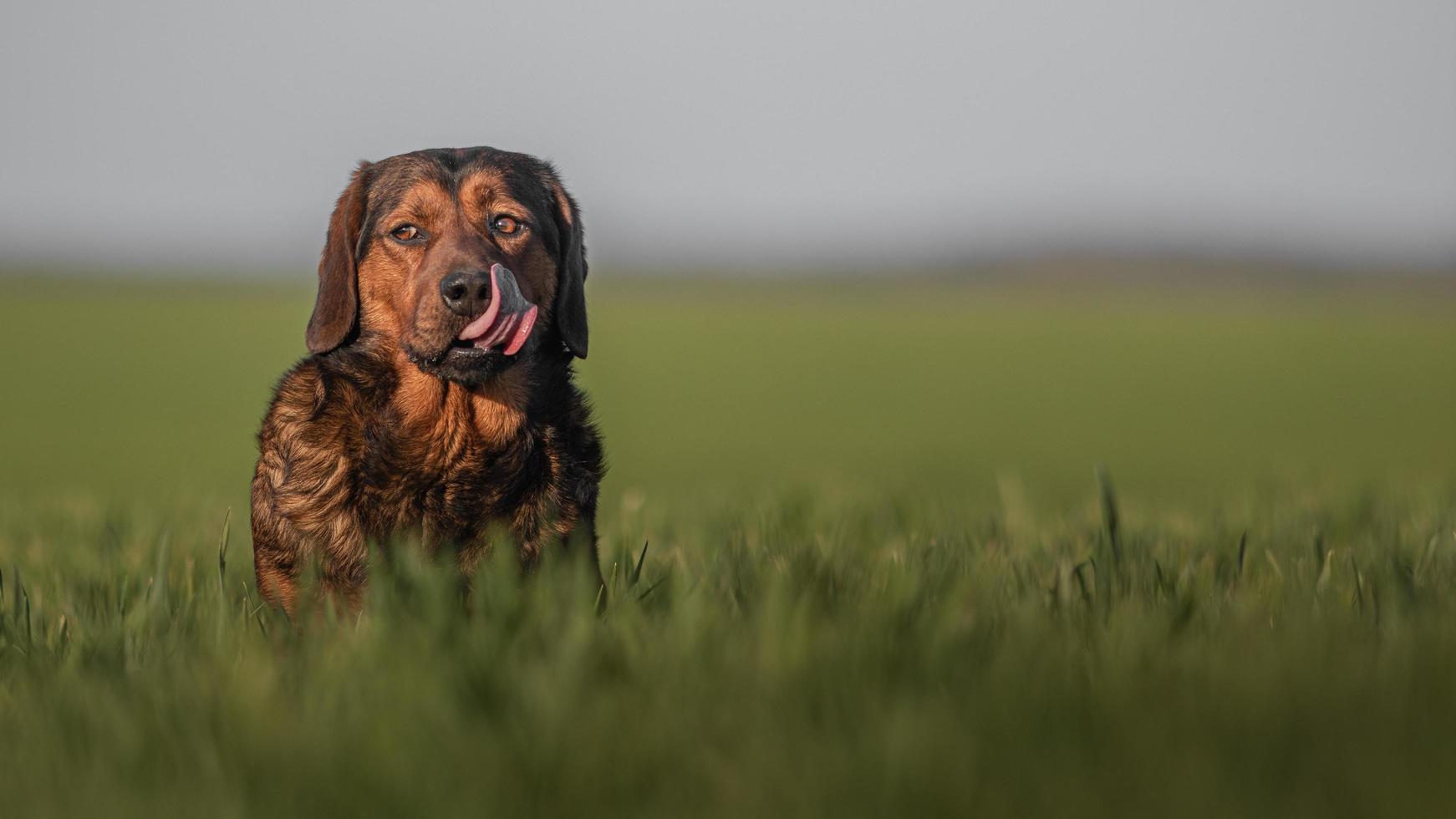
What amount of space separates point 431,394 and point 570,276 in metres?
0.74

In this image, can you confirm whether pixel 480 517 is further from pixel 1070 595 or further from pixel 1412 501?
pixel 1412 501

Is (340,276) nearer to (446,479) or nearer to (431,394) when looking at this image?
(431,394)

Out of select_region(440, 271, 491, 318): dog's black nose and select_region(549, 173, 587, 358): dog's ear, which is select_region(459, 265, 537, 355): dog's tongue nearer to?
select_region(440, 271, 491, 318): dog's black nose

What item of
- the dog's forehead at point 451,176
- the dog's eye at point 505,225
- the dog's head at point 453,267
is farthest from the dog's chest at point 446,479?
the dog's forehead at point 451,176

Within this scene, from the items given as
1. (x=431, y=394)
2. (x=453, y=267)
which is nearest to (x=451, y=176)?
(x=453, y=267)

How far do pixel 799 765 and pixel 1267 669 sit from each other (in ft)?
3.32

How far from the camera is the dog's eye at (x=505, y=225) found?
4.41 meters

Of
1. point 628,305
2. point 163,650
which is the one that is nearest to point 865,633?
point 163,650

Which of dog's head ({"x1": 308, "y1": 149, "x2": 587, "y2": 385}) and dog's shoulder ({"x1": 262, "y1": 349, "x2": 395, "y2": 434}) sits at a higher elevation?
dog's head ({"x1": 308, "y1": 149, "x2": 587, "y2": 385})

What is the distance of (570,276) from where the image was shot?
4.62 m

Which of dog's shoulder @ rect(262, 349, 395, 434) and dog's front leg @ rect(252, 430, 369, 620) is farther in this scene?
dog's shoulder @ rect(262, 349, 395, 434)

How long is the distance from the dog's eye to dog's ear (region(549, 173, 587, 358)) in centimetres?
26

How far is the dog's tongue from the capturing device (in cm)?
396

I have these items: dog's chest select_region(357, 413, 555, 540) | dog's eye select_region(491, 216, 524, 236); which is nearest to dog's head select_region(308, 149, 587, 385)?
dog's eye select_region(491, 216, 524, 236)
